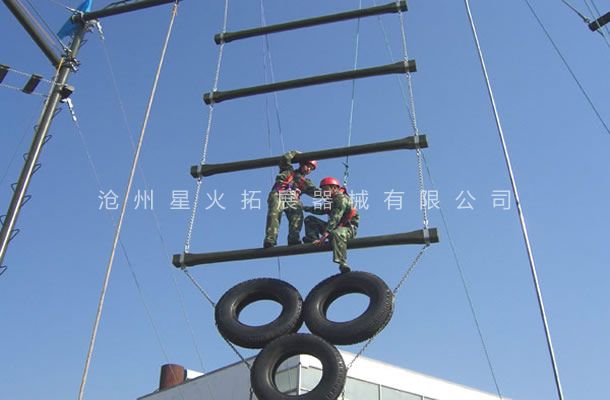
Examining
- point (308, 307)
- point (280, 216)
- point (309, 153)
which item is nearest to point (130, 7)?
point (309, 153)

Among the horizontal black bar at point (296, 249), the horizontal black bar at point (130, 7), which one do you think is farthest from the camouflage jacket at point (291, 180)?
the horizontal black bar at point (130, 7)

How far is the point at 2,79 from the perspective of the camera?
10.8 metres

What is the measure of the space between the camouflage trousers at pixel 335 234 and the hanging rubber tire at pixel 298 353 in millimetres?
1123

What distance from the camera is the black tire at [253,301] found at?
24.7 ft

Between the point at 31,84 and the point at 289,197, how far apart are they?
5.12 meters

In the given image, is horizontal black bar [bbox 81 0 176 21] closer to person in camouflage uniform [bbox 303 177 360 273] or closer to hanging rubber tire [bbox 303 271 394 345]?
person in camouflage uniform [bbox 303 177 360 273]

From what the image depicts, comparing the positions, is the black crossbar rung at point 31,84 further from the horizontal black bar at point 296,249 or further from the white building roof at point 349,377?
the white building roof at point 349,377

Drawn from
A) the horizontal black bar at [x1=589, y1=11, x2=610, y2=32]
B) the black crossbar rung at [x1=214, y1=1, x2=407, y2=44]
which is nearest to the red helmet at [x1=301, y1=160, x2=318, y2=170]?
the black crossbar rung at [x1=214, y1=1, x2=407, y2=44]

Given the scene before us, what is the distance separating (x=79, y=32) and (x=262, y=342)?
289 inches

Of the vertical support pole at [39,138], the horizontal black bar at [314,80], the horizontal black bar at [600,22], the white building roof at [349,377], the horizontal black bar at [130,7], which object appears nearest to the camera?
the vertical support pole at [39,138]

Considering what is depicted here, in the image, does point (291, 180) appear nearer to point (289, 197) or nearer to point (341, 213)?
point (289, 197)

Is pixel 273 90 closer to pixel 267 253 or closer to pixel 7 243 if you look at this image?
pixel 267 253

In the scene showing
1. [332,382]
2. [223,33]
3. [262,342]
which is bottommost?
[332,382]

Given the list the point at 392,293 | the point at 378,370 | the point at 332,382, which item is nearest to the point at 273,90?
the point at 392,293
